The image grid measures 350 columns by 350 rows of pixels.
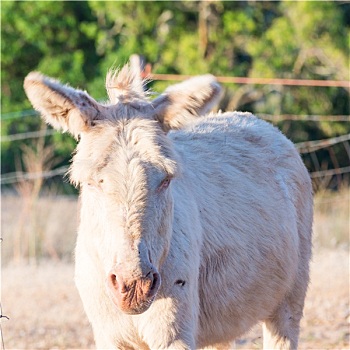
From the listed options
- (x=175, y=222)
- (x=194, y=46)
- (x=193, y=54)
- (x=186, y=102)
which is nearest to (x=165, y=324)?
(x=175, y=222)

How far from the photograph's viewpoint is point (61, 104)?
440 centimetres

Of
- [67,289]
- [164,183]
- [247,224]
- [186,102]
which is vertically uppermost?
[186,102]

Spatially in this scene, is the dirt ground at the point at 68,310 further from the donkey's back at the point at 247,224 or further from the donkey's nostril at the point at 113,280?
the donkey's nostril at the point at 113,280

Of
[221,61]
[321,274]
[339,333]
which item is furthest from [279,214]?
[221,61]

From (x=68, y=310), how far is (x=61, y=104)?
6.07 m

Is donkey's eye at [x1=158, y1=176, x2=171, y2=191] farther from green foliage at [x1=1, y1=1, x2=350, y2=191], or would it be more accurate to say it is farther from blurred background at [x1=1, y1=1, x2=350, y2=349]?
green foliage at [x1=1, y1=1, x2=350, y2=191]

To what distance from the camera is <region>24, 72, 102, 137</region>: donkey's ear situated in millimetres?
4336

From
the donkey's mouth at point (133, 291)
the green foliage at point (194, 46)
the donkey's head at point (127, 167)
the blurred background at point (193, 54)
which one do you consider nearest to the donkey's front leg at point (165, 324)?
the donkey's head at point (127, 167)

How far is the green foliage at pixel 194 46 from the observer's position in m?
21.7

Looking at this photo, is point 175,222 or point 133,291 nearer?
point 133,291

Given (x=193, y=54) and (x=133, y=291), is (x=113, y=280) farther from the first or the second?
(x=193, y=54)

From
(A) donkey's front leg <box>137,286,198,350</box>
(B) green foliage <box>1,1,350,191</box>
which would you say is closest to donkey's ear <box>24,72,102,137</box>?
(A) donkey's front leg <box>137,286,198,350</box>

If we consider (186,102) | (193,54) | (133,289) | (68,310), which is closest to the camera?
(133,289)

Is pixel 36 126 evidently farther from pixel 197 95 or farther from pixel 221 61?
pixel 197 95
